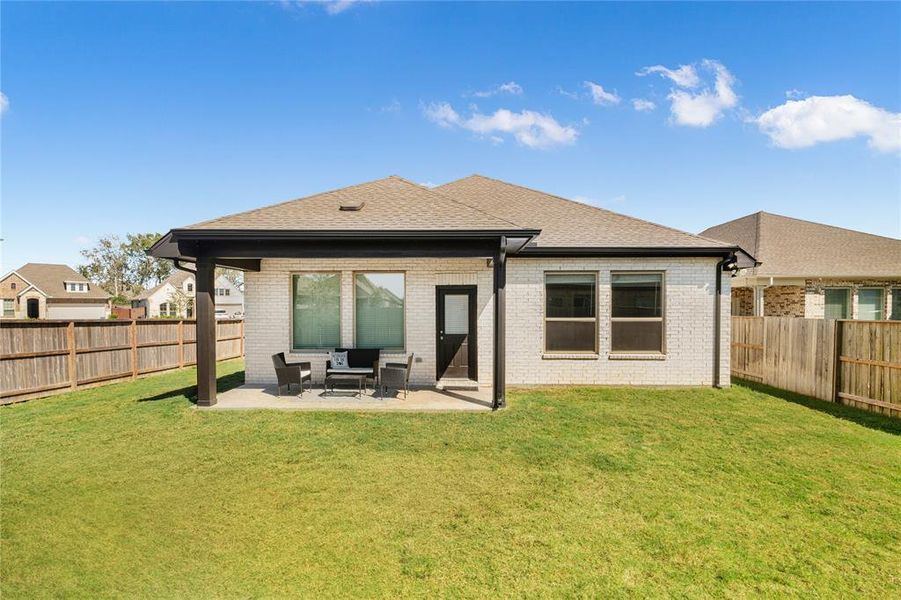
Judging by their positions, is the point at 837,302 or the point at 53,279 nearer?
the point at 837,302

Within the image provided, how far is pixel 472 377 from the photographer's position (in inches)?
399

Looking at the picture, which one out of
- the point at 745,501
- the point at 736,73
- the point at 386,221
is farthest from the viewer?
the point at 736,73

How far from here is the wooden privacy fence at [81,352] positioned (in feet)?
28.3

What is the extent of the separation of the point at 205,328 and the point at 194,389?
111 inches

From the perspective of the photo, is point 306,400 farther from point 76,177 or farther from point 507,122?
point 76,177

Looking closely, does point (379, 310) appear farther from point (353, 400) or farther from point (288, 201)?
point (288, 201)

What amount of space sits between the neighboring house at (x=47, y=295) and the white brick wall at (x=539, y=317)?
55.1m

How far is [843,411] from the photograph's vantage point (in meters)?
7.73

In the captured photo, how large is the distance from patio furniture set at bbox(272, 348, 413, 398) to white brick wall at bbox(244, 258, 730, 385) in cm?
55

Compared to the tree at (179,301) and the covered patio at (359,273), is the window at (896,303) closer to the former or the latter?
the covered patio at (359,273)

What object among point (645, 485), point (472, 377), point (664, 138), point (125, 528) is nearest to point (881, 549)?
point (645, 485)

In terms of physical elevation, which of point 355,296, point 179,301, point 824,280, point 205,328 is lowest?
point 179,301

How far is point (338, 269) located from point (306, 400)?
3.21 meters

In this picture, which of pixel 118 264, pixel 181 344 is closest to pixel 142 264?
pixel 118 264
